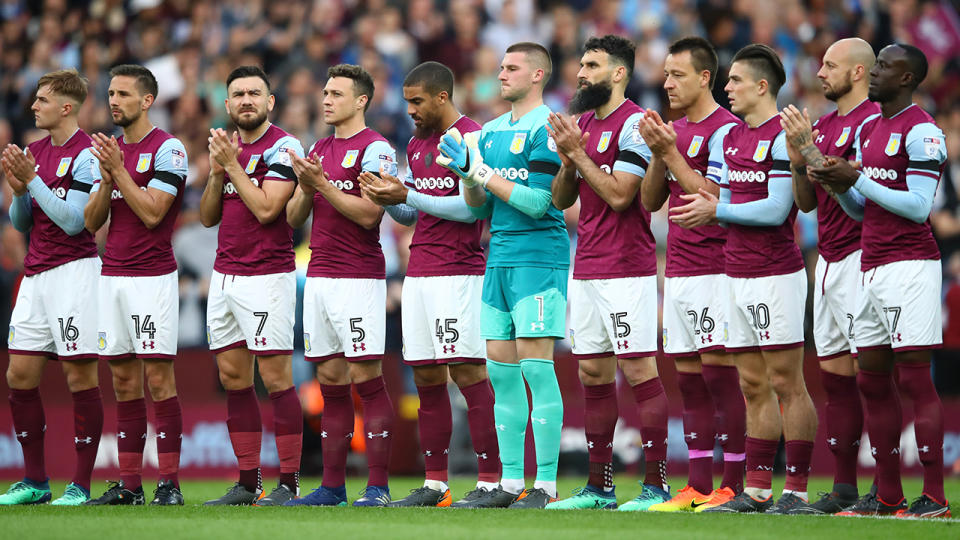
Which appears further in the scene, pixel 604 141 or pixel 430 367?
pixel 430 367

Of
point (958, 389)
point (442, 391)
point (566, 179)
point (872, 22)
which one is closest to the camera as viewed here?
point (566, 179)

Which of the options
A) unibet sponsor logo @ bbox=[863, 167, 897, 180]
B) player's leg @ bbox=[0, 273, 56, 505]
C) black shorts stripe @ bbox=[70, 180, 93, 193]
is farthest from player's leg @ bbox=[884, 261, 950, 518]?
player's leg @ bbox=[0, 273, 56, 505]

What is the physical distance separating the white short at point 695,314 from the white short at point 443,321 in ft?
4.60

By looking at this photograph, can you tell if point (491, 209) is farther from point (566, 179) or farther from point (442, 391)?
point (442, 391)

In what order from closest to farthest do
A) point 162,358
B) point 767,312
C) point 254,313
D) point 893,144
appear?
point 893,144
point 767,312
point 254,313
point 162,358

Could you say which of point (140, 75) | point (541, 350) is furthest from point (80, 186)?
point (541, 350)

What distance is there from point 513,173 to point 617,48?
1171mm

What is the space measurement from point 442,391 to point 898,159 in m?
3.64

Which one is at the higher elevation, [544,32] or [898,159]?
[544,32]

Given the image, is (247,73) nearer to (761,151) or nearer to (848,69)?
(761,151)

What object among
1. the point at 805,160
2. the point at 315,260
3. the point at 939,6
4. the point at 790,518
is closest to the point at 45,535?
the point at 315,260

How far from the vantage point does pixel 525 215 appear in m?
9.44

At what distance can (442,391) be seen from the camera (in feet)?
32.2

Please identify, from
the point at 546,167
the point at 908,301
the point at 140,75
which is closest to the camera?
the point at 908,301
